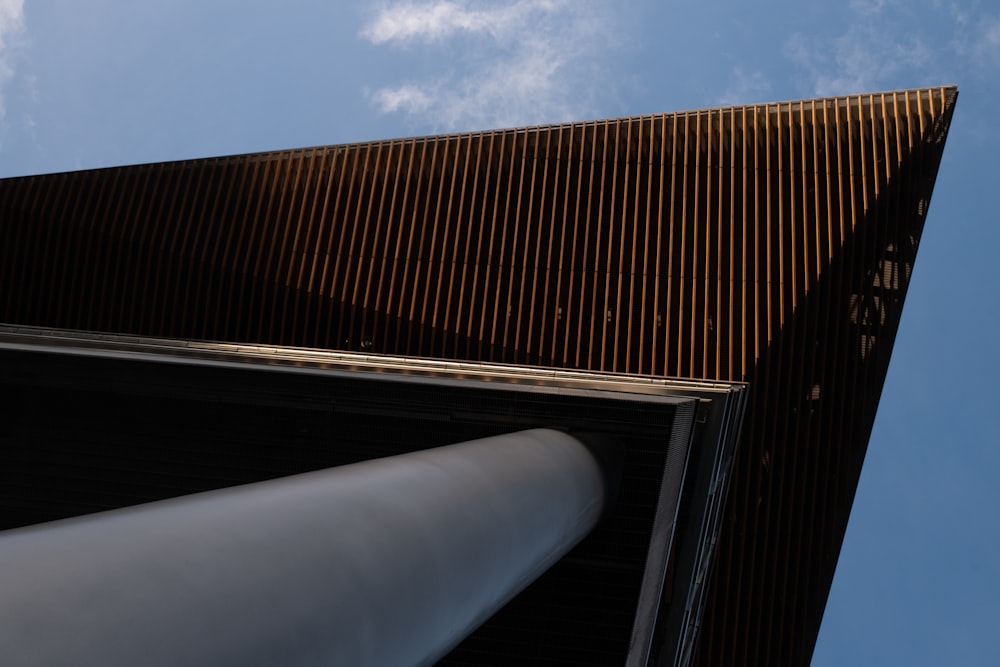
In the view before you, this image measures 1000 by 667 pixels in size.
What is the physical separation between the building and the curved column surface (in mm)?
7296

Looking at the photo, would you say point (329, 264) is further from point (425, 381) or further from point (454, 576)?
point (454, 576)

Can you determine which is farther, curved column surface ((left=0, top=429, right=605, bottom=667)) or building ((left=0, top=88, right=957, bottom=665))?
building ((left=0, top=88, right=957, bottom=665))

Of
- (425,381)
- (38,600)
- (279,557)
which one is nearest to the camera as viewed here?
(38,600)

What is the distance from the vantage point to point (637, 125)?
→ 11.3m

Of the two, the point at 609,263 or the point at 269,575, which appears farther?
the point at 609,263

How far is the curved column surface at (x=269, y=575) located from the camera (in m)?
1.27

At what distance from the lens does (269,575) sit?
169 cm

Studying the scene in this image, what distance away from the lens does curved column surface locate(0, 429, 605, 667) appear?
1.27 metres

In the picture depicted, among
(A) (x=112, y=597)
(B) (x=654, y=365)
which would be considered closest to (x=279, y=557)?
(A) (x=112, y=597)

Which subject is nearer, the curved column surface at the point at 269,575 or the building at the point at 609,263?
the curved column surface at the point at 269,575

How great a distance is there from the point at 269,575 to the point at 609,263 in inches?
370

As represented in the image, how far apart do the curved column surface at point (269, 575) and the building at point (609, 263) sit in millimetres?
7296

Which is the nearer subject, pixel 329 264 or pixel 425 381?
pixel 425 381

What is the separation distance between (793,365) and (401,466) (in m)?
8.36
